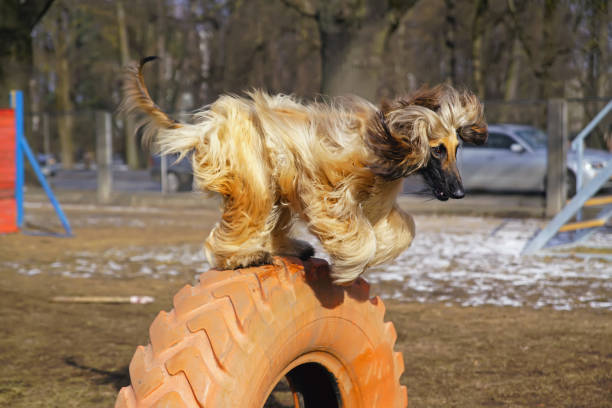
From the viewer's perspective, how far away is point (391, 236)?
8.59ft

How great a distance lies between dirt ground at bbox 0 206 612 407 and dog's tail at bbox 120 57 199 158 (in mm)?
1807

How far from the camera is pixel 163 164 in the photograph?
18.3m

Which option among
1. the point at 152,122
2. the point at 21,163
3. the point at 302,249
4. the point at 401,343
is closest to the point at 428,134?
the point at 302,249

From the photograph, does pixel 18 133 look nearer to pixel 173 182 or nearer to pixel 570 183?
pixel 173 182

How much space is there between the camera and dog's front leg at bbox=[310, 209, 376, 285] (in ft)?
7.98

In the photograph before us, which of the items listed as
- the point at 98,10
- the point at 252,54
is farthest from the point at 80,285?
Result: the point at 98,10

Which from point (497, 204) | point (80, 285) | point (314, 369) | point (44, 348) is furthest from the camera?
point (497, 204)

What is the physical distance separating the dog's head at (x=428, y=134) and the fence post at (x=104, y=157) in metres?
16.8

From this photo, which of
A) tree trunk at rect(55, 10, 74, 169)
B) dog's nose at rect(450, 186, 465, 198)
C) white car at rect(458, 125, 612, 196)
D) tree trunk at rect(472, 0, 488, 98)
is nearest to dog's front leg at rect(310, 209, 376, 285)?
dog's nose at rect(450, 186, 465, 198)

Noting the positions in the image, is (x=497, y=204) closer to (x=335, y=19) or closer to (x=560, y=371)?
(x=335, y=19)

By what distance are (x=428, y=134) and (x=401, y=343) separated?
3.14 m

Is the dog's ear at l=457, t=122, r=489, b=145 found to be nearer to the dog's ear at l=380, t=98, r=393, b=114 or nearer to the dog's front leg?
the dog's ear at l=380, t=98, r=393, b=114

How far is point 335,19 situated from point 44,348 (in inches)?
418

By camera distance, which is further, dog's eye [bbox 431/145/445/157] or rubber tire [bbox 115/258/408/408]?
dog's eye [bbox 431/145/445/157]
